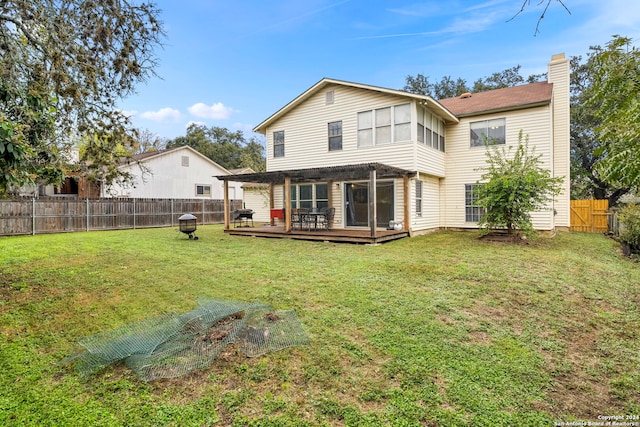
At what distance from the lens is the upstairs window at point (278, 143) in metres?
14.8

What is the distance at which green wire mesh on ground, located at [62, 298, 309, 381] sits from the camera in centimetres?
294

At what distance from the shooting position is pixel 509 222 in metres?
10.1

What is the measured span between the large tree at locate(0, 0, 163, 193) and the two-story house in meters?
5.73

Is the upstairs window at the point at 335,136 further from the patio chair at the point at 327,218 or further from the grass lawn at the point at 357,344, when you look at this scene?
the grass lawn at the point at 357,344

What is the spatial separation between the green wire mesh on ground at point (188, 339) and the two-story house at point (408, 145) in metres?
7.25

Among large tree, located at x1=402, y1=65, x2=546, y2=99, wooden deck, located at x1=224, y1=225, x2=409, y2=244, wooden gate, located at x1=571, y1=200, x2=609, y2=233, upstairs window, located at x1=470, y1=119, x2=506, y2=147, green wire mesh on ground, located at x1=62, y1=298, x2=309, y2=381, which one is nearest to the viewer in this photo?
green wire mesh on ground, located at x1=62, y1=298, x2=309, y2=381

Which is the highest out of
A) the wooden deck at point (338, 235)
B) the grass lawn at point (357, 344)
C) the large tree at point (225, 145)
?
the large tree at point (225, 145)

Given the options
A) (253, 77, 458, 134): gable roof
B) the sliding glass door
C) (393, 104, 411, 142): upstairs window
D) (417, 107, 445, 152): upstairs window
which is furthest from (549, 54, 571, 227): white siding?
the sliding glass door

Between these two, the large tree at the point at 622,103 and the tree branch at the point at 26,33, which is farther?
the tree branch at the point at 26,33

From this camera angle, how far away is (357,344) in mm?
3309

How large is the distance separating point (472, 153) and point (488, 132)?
38.0 inches

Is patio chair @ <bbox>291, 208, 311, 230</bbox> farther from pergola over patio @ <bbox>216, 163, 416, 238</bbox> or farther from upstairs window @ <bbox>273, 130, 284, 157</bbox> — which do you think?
upstairs window @ <bbox>273, 130, 284, 157</bbox>

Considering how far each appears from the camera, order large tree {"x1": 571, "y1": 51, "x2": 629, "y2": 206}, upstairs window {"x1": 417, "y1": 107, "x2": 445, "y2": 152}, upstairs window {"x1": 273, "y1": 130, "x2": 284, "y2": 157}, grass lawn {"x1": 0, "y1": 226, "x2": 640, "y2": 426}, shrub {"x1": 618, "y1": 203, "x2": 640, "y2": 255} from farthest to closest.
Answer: large tree {"x1": 571, "y1": 51, "x2": 629, "y2": 206} → upstairs window {"x1": 273, "y1": 130, "x2": 284, "y2": 157} → upstairs window {"x1": 417, "y1": 107, "x2": 445, "y2": 152} → shrub {"x1": 618, "y1": 203, "x2": 640, "y2": 255} → grass lawn {"x1": 0, "y1": 226, "x2": 640, "y2": 426}

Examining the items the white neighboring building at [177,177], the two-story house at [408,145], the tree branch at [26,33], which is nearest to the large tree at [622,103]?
the tree branch at [26,33]
